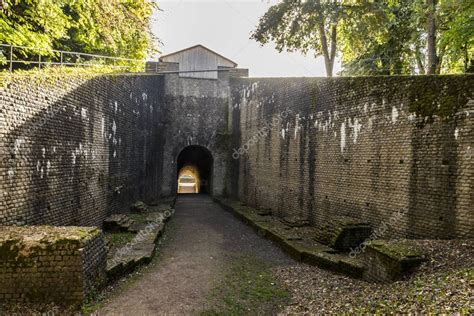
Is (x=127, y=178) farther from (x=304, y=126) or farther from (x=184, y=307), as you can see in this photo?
(x=184, y=307)

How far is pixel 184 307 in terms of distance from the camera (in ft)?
19.8

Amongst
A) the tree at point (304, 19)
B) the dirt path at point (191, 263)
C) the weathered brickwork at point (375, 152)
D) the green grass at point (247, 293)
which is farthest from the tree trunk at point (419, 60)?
the green grass at point (247, 293)

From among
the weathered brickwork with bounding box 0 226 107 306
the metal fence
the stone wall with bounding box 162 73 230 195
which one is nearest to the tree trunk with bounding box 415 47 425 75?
the stone wall with bounding box 162 73 230 195

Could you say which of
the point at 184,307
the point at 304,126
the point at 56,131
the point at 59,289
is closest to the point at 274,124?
the point at 304,126

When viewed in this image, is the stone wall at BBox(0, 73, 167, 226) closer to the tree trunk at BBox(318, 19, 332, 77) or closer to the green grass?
the green grass

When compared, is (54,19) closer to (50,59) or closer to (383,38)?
(50,59)

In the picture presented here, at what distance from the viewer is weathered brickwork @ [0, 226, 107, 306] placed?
17.7 ft

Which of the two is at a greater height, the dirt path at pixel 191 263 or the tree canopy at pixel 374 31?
the tree canopy at pixel 374 31

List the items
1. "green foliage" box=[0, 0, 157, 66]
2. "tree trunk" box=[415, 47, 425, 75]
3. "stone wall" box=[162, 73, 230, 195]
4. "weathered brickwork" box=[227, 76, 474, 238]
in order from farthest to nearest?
"stone wall" box=[162, 73, 230, 195], "tree trunk" box=[415, 47, 425, 75], "green foliage" box=[0, 0, 157, 66], "weathered brickwork" box=[227, 76, 474, 238]

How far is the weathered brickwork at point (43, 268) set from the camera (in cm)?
539

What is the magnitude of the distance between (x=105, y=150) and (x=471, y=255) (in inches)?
430

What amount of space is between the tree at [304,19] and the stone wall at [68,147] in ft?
24.2

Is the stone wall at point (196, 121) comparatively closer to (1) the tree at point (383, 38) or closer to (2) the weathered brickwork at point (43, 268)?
(1) the tree at point (383, 38)

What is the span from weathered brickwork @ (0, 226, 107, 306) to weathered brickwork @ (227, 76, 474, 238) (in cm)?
767
